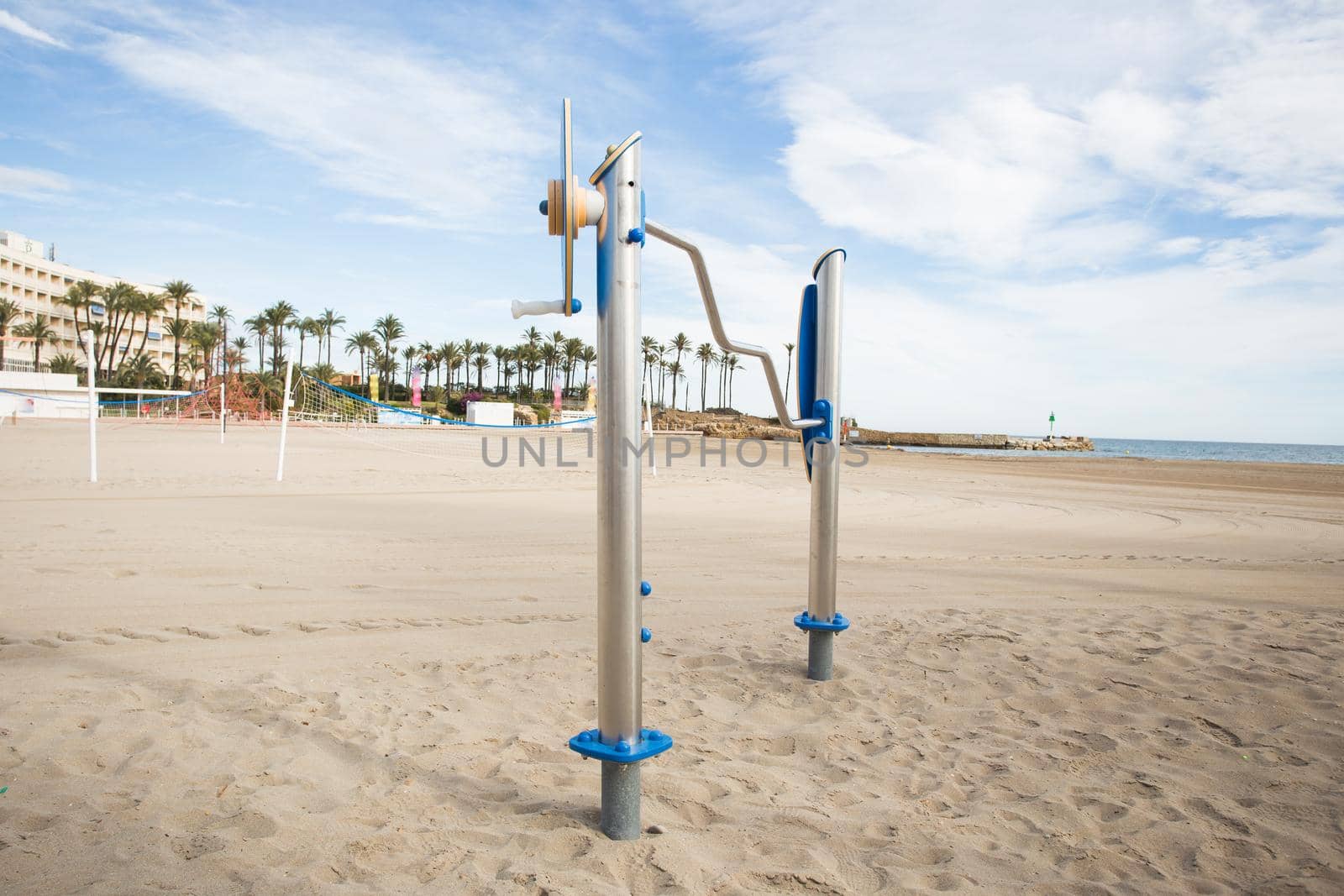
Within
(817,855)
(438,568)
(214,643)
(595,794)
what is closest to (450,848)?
(595,794)

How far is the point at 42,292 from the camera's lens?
243ft

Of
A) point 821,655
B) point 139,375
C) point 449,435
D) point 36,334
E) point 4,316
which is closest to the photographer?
point 821,655

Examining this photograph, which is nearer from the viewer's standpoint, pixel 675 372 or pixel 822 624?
pixel 822 624

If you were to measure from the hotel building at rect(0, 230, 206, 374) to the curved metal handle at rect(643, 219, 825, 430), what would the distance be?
8054 centimetres

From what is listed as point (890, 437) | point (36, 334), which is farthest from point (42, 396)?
point (890, 437)

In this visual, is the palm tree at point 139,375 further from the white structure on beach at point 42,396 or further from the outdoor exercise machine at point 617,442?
the outdoor exercise machine at point 617,442

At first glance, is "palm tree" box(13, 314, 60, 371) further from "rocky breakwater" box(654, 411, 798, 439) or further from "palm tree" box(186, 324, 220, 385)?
"rocky breakwater" box(654, 411, 798, 439)

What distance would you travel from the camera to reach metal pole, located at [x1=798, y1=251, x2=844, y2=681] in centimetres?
354

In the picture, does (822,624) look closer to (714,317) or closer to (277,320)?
(714,317)

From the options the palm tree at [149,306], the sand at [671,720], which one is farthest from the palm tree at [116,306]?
the sand at [671,720]

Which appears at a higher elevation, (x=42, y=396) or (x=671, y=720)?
(x=42, y=396)

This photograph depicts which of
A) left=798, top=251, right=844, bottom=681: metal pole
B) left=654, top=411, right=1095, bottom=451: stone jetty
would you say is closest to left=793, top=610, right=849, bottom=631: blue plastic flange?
left=798, top=251, right=844, bottom=681: metal pole

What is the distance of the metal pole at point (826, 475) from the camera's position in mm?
3541

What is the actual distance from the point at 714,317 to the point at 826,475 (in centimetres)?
121
